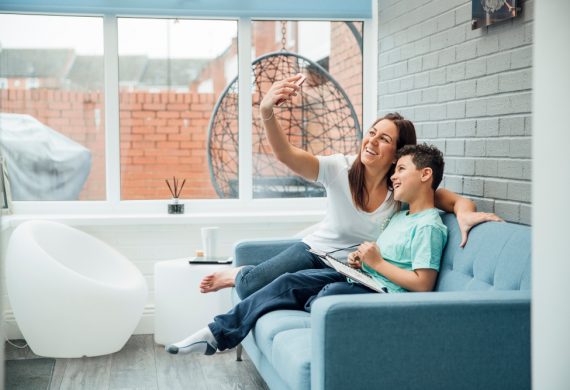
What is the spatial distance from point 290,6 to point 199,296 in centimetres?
179

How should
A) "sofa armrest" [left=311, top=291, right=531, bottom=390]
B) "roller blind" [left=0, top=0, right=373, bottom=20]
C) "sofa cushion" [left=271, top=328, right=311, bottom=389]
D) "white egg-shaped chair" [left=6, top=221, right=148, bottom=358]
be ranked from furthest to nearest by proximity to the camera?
"roller blind" [left=0, top=0, right=373, bottom=20] → "white egg-shaped chair" [left=6, top=221, right=148, bottom=358] → "sofa cushion" [left=271, top=328, right=311, bottom=389] → "sofa armrest" [left=311, top=291, right=531, bottom=390]

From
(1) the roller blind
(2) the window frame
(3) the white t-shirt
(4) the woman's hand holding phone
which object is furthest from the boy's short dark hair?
(1) the roller blind

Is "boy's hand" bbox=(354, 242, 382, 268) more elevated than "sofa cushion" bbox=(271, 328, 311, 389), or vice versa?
"boy's hand" bbox=(354, 242, 382, 268)

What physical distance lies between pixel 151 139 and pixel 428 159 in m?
2.14

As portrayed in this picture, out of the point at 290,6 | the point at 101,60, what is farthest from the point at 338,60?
the point at 101,60

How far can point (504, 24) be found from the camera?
279cm

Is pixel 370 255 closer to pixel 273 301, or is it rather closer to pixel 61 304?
pixel 273 301

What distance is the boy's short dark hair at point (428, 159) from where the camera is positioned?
2.87 m

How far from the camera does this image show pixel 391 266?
8.73 feet

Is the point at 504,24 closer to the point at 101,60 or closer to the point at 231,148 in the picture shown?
the point at 231,148

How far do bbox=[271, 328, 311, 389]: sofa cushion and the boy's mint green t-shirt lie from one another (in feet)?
1.34

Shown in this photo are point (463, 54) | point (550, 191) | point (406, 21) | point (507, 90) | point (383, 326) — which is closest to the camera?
point (550, 191)

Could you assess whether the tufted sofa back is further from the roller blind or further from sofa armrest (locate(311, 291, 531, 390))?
the roller blind

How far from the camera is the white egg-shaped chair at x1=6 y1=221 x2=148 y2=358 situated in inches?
144
